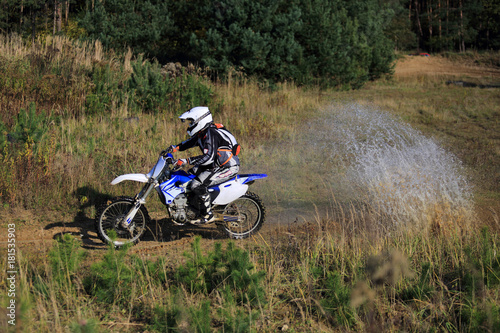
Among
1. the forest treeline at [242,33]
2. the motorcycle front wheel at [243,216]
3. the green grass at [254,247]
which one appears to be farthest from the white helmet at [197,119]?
the forest treeline at [242,33]

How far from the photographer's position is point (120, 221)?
21.5 ft

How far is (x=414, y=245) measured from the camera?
20.1 ft

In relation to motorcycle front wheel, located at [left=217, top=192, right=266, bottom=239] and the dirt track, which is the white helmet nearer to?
motorcycle front wheel, located at [left=217, top=192, right=266, bottom=239]

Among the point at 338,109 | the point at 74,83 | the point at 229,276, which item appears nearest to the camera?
the point at 229,276

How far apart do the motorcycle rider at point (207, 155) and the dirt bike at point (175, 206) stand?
0.10 metres

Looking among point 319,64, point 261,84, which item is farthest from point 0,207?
point 319,64

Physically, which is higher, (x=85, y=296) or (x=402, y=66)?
(x=402, y=66)

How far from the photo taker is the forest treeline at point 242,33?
17.9m

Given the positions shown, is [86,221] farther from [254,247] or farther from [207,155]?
[254,247]

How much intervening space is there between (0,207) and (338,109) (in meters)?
12.3

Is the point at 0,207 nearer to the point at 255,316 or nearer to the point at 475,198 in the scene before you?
→ the point at 255,316

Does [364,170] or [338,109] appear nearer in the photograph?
Result: [364,170]

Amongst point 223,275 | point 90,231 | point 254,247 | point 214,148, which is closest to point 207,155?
point 214,148

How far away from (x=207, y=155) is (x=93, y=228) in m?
2.45
